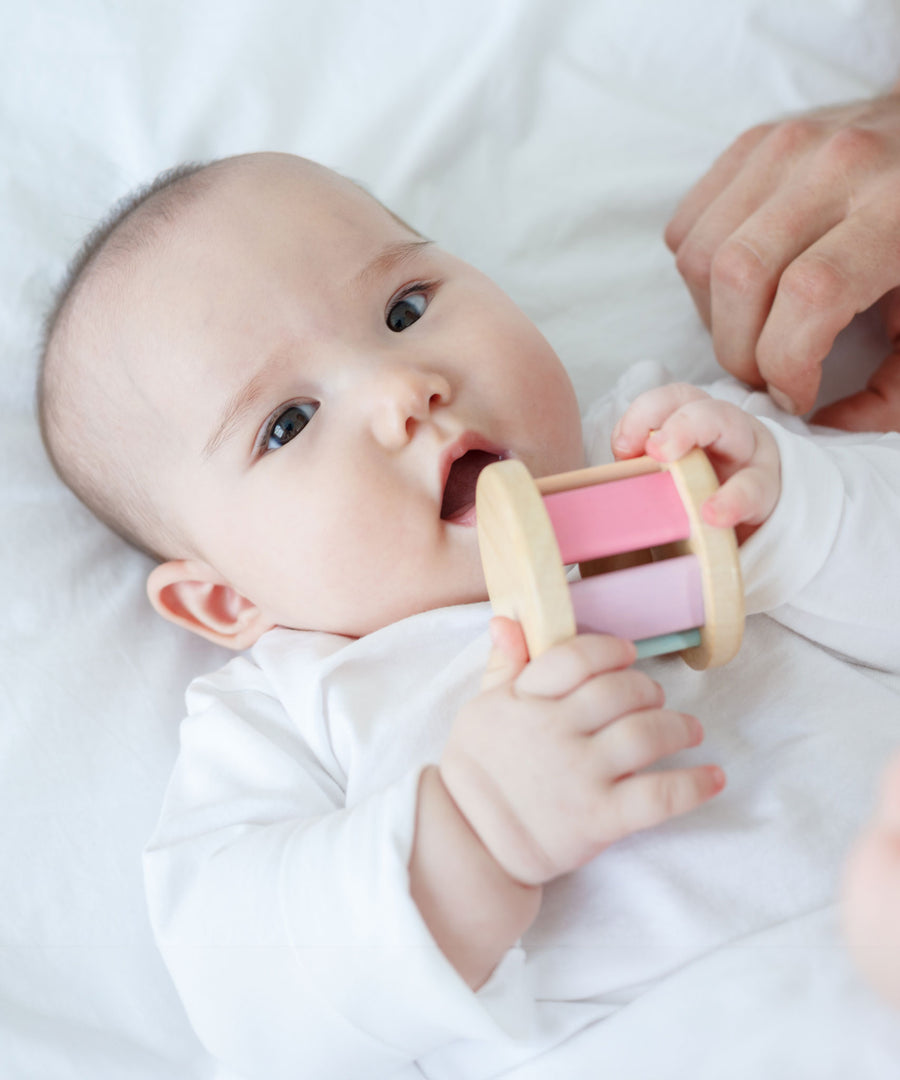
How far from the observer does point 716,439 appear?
0.99 metres

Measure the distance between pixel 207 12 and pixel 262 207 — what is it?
2.36 ft

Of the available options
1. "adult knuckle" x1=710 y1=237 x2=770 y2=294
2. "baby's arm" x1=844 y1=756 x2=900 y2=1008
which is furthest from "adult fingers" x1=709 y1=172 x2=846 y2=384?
"baby's arm" x1=844 y1=756 x2=900 y2=1008

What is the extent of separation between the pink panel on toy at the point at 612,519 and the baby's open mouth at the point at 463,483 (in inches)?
9.9

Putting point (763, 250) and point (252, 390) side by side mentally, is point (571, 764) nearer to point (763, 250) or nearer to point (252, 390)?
point (252, 390)

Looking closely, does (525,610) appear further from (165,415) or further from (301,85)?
(301,85)

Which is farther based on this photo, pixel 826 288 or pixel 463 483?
pixel 826 288

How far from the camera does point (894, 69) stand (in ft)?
6.00

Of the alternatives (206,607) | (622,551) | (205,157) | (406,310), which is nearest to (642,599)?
(622,551)

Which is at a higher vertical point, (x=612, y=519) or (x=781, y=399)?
(x=612, y=519)

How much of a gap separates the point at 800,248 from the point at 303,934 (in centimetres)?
102

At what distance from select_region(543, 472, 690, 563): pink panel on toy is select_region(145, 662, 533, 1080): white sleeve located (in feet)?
0.81

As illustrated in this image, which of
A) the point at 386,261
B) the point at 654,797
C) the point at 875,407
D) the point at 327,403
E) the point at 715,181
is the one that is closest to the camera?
the point at 654,797

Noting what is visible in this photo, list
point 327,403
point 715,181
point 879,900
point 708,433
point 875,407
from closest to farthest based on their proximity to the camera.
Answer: point 879,900
point 708,433
point 327,403
point 875,407
point 715,181

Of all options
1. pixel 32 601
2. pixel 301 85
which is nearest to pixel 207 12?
pixel 301 85
